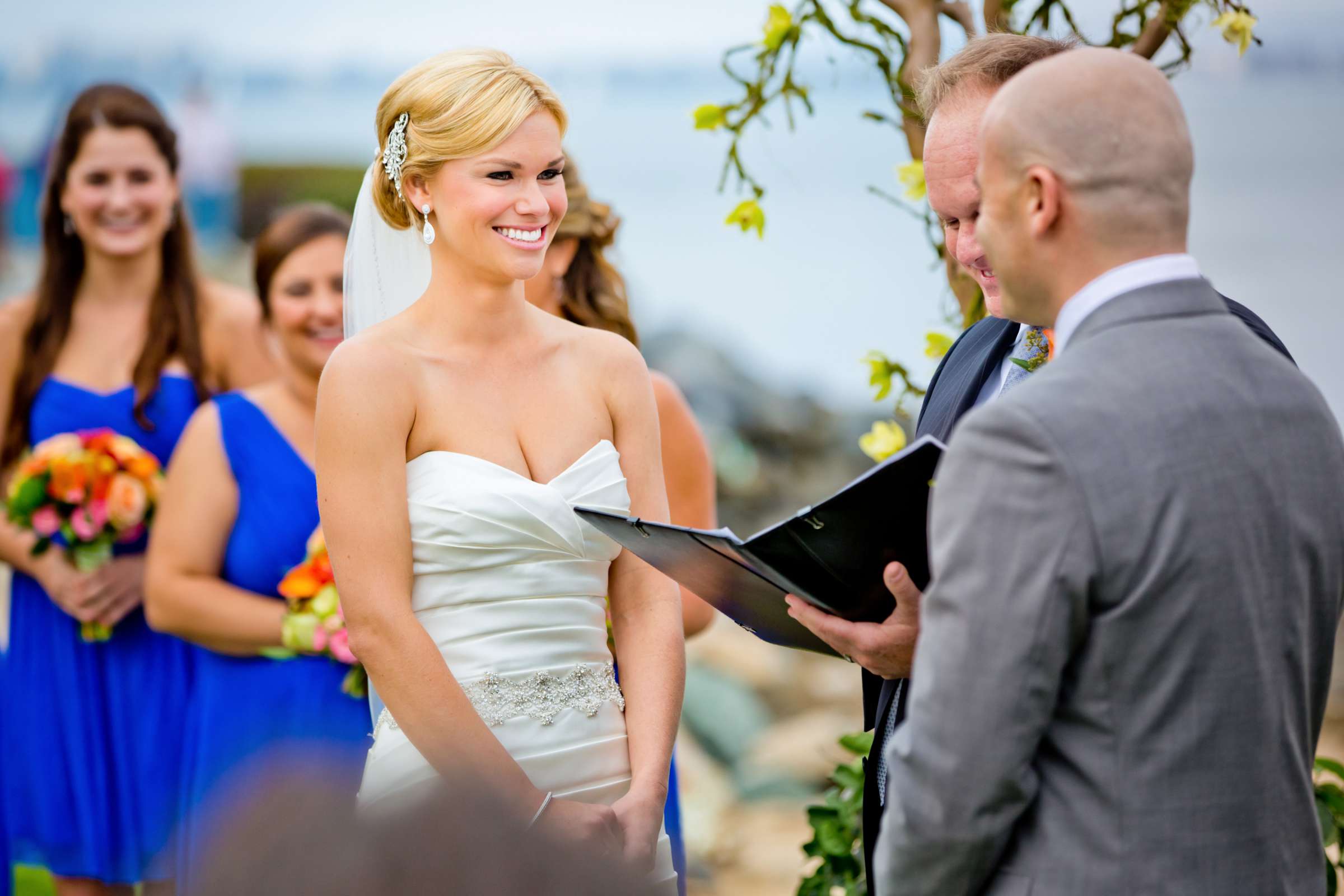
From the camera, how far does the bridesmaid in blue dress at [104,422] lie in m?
4.22

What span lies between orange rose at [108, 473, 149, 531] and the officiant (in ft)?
8.56

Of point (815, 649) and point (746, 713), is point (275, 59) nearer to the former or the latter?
point (746, 713)

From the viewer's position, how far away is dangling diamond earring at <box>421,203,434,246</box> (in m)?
2.48

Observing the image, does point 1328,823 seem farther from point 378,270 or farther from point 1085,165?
point 378,270

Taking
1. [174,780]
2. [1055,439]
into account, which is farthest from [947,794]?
[174,780]

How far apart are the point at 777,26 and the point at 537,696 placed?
1570 millimetres

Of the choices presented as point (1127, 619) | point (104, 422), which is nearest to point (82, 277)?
point (104, 422)

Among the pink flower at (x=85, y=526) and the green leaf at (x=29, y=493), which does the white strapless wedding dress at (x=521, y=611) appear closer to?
the pink flower at (x=85, y=526)

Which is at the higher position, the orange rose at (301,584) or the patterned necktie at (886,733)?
the patterned necktie at (886,733)

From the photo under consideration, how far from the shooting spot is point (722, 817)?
5875mm

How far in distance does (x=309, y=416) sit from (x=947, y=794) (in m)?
2.72

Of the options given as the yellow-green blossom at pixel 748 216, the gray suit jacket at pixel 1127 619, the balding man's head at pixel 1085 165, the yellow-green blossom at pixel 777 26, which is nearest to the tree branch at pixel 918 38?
the yellow-green blossom at pixel 777 26

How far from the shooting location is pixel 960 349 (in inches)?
100

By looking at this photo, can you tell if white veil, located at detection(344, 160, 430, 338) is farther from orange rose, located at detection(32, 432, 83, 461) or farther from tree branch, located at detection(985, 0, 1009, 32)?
orange rose, located at detection(32, 432, 83, 461)
